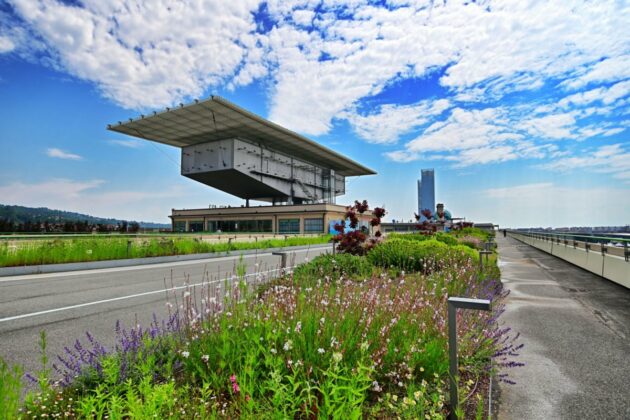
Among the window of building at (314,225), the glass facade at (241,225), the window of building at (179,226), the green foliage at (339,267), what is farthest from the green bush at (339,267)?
the window of building at (179,226)

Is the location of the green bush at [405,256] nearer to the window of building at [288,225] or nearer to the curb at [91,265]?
the curb at [91,265]

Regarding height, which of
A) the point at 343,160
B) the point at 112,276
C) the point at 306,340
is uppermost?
the point at 343,160

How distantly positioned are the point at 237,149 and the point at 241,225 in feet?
50.0

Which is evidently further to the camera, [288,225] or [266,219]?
[266,219]

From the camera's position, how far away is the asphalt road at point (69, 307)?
5.20 metres

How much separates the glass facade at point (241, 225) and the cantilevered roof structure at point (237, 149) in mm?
6732

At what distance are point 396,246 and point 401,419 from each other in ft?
30.2

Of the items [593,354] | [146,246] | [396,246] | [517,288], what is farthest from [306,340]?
[146,246]

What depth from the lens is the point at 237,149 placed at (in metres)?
54.2

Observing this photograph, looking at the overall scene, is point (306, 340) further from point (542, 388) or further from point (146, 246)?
point (146, 246)

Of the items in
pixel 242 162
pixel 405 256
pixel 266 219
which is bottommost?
pixel 405 256

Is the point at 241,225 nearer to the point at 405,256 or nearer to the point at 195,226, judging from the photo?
the point at 195,226

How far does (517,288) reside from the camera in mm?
10547

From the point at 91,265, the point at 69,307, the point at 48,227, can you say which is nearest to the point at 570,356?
the point at 69,307
